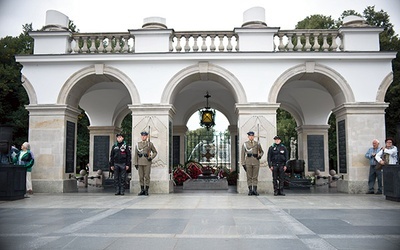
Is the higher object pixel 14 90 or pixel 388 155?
pixel 14 90

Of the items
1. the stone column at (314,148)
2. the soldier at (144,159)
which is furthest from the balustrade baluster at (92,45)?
the stone column at (314,148)

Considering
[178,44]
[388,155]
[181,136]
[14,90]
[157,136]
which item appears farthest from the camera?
[14,90]

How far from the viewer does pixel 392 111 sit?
69.5 feet

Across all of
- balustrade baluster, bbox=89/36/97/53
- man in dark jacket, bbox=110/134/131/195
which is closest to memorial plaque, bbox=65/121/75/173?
man in dark jacket, bbox=110/134/131/195

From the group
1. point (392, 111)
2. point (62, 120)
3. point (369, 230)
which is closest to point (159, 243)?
point (369, 230)

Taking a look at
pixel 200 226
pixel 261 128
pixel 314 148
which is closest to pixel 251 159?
pixel 261 128

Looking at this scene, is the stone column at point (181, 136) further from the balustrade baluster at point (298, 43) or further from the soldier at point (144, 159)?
the balustrade baluster at point (298, 43)

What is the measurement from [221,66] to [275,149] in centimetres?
329

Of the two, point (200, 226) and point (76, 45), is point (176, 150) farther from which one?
point (200, 226)

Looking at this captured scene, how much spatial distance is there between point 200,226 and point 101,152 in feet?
43.3

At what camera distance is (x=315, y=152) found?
17625 mm

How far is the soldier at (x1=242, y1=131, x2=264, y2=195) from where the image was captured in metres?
11.6

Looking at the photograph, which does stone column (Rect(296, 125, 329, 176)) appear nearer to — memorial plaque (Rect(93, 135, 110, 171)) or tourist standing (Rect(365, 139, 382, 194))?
tourist standing (Rect(365, 139, 382, 194))

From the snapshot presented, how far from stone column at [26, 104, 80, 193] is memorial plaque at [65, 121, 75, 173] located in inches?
1.3
